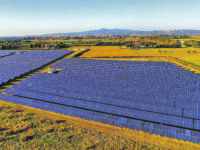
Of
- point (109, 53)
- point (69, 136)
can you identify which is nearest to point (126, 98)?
point (69, 136)

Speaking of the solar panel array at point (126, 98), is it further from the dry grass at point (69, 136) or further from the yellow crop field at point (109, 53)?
the yellow crop field at point (109, 53)

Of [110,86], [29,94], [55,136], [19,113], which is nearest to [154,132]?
[110,86]

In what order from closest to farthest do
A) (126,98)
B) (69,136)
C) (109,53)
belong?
(69,136)
(126,98)
(109,53)

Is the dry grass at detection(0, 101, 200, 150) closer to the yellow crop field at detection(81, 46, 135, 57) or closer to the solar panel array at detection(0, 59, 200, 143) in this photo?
the solar panel array at detection(0, 59, 200, 143)

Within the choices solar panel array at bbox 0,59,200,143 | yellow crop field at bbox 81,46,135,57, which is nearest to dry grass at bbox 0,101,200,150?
solar panel array at bbox 0,59,200,143

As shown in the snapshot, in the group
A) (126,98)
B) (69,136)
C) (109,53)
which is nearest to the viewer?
(69,136)

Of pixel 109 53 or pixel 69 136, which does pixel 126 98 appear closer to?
pixel 69 136

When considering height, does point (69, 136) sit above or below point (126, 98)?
below

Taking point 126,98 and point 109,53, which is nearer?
point 126,98
